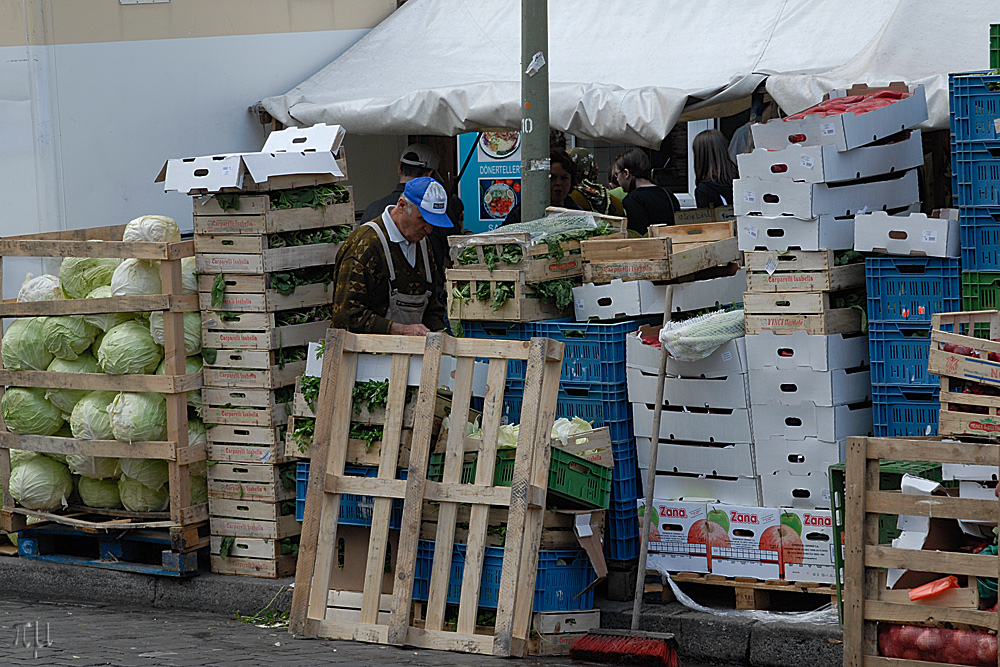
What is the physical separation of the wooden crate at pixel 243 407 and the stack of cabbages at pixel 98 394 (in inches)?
3.8

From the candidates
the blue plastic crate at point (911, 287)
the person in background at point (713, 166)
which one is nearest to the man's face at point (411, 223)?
the blue plastic crate at point (911, 287)

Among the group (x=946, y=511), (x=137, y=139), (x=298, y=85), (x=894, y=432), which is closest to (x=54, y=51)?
(x=137, y=139)

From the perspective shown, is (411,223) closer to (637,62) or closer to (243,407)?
(243,407)

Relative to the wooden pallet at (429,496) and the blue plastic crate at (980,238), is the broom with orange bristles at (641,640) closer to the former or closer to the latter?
the wooden pallet at (429,496)

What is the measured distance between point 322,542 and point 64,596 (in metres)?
2.33

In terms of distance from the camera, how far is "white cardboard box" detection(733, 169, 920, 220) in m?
6.09

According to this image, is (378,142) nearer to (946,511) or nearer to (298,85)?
(298,85)

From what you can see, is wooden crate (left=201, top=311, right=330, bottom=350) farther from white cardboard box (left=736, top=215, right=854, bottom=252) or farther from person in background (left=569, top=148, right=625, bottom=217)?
person in background (left=569, top=148, right=625, bottom=217)

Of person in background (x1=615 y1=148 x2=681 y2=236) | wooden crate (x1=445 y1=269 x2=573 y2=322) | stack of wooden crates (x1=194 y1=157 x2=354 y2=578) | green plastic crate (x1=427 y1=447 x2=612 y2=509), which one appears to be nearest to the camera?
green plastic crate (x1=427 y1=447 x2=612 y2=509)

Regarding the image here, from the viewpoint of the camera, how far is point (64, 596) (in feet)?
26.0

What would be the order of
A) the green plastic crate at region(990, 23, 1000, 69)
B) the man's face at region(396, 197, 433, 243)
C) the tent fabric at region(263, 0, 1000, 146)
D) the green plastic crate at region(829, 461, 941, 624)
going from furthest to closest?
the tent fabric at region(263, 0, 1000, 146) < the man's face at region(396, 197, 433, 243) < the green plastic crate at region(990, 23, 1000, 69) < the green plastic crate at region(829, 461, 941, 624)

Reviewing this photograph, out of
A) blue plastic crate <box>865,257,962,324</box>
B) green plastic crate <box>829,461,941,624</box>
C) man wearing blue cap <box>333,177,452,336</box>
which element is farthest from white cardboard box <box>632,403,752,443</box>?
man wearing blue cap <box>333,177,452,336</box>

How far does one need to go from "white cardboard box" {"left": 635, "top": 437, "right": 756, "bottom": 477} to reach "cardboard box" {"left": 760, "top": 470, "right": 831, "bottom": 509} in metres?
0.11

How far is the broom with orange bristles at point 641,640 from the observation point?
5.88m
